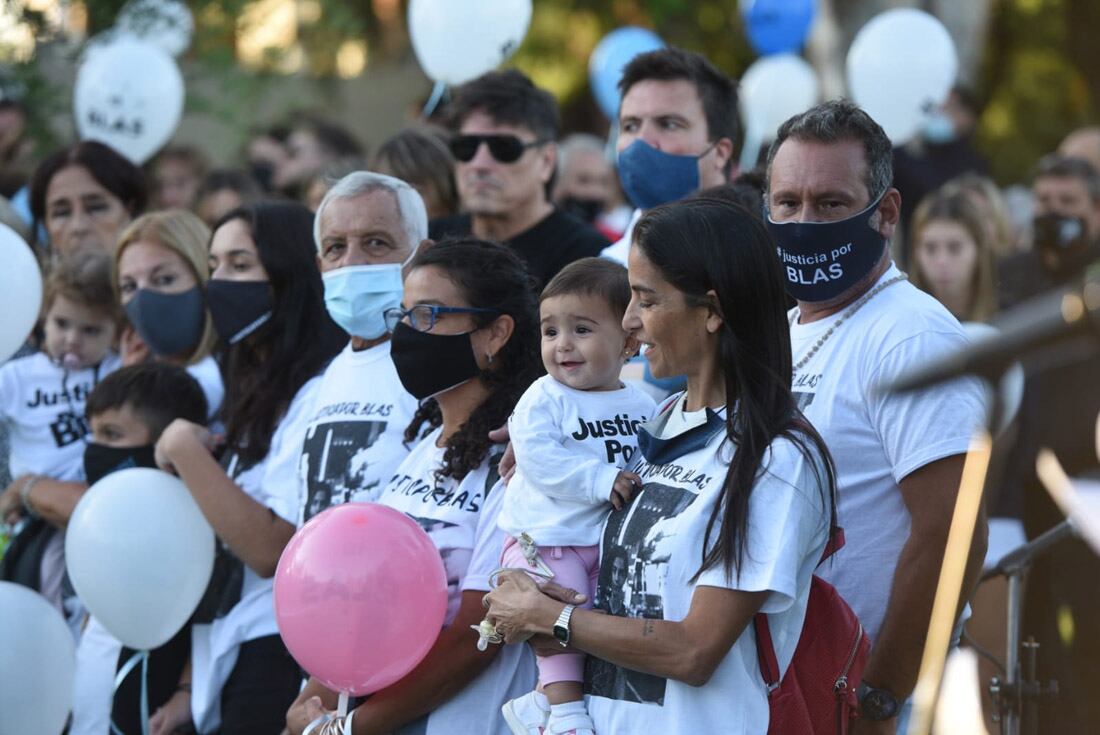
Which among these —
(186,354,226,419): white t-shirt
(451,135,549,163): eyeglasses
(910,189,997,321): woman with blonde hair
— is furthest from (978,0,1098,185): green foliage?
(186,354,226,419): white t-shirt

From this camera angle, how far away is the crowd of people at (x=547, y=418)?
3.04 metres

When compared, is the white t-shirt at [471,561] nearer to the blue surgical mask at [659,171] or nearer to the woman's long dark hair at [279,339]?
the woman's long dark hair at [279,339]

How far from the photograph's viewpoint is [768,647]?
9.88 ft

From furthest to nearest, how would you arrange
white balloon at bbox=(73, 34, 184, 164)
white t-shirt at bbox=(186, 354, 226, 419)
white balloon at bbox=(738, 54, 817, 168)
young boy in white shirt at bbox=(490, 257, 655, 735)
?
white balloon at bbox=(738, 54, 817, 168), white balloon at bbox=(73, 34, 184, 164), white t-shirt at bbox=(186, 354, 226, 419), young boy in white shirt at bbox=(490, 257, 655, 735)

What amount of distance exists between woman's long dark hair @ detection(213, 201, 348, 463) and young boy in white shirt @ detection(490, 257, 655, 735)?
1.42 meters

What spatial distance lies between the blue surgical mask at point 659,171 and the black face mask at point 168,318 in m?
1.68

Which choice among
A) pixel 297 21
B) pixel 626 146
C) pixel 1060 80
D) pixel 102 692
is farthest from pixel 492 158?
pixel 1060 80

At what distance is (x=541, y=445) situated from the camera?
3.36 metres

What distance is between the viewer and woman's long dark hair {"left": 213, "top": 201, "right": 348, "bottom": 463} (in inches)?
186

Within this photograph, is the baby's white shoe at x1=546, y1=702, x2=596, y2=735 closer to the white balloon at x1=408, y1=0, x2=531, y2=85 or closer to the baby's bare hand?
the baby's bare hand

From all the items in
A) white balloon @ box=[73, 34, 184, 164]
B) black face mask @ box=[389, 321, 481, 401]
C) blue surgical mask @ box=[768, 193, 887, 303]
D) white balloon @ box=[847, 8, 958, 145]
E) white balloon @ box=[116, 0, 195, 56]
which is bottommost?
black face mask @ box=[389, 321, 481, 401]

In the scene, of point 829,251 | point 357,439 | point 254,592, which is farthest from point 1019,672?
point 254,592

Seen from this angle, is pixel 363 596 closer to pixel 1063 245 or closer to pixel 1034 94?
pixel 1063 245

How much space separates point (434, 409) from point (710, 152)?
1.62 metres
